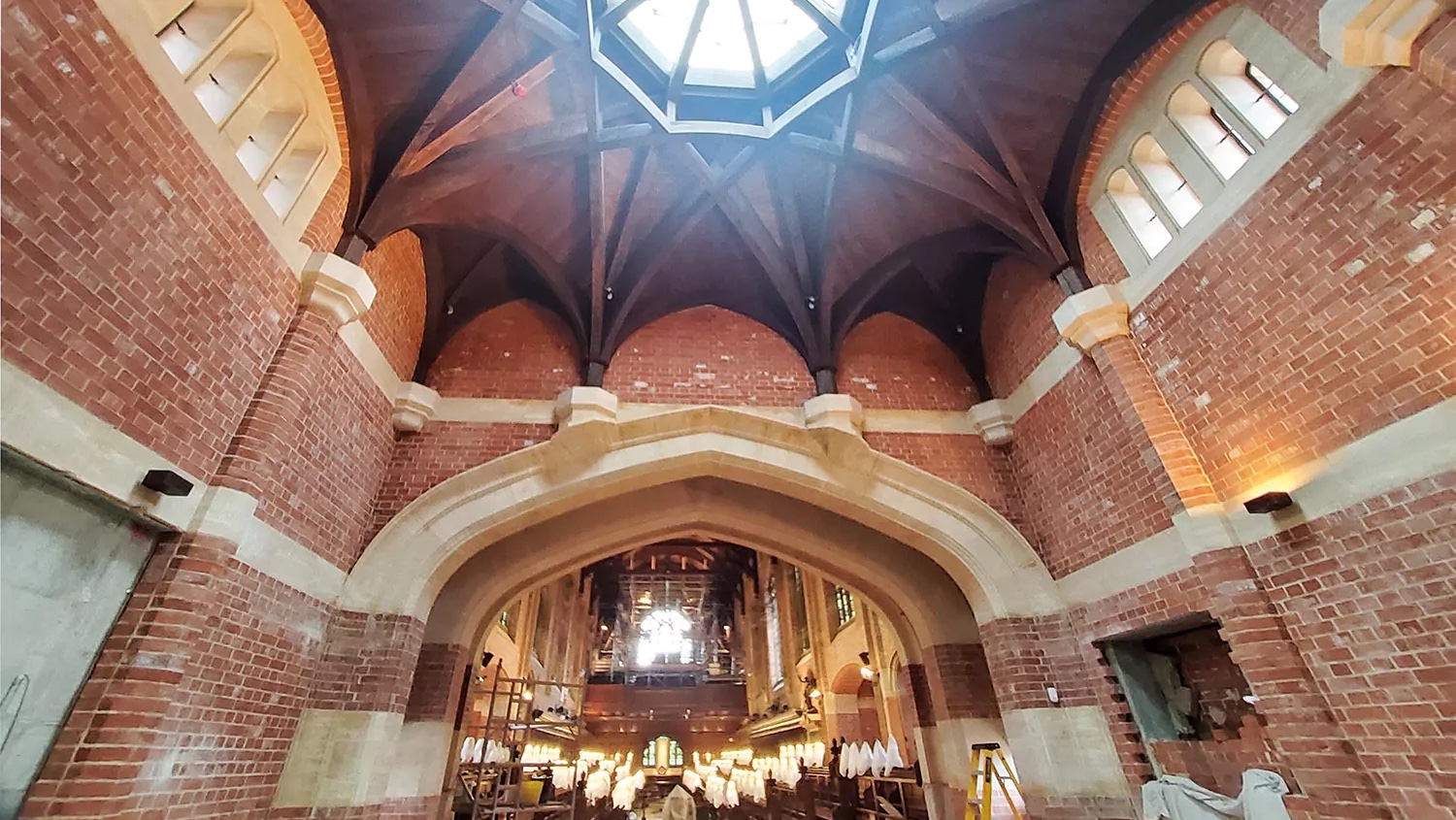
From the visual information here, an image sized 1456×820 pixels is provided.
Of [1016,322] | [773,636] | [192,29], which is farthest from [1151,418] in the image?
[773,636]

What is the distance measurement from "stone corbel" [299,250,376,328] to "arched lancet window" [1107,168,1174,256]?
745cm

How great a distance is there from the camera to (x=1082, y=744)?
19.8ft

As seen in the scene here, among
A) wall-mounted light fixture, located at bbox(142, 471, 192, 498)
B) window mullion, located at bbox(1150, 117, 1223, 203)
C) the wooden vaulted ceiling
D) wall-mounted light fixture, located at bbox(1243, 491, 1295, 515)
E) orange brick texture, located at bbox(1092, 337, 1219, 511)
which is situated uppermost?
the wooden vaulted ceiling

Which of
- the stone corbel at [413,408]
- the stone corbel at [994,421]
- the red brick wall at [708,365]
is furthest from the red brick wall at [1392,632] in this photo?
the stone corbel at [413,408]

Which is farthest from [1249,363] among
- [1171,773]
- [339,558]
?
[339,558]

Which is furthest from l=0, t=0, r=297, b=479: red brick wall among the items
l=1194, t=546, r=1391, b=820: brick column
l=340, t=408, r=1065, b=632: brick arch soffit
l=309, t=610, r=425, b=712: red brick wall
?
l=1194, t=546, r=1391, b=820: brick column

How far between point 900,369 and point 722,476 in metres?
2.91

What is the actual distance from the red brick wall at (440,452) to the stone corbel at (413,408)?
0.38 feet

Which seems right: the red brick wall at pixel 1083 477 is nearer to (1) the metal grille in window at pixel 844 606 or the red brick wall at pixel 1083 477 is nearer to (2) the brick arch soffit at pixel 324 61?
(2) the brick arch soffit at pixel 324 61

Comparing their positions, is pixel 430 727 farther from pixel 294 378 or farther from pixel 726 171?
pixel 726 171

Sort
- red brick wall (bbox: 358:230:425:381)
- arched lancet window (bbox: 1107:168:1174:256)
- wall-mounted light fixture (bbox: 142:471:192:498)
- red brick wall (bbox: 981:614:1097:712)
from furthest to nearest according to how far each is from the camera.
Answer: red brick wall (bbox: 358:230:425:381) < red brick wall (bbox: 981:614:1097:712) < arched lancet window (bbox: 1107:168:1174:256) < wall-mounted light fixture (bbox: 142:471:192:498)

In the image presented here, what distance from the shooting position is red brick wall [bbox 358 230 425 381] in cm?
670

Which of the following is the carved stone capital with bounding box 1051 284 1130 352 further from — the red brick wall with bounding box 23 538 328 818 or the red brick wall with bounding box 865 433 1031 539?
the red brick wall with bounding box 23 538 328 818

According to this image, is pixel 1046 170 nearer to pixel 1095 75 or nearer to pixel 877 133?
pixel 1095 75
